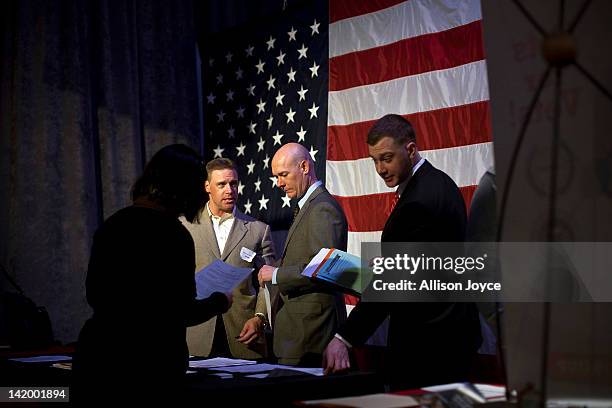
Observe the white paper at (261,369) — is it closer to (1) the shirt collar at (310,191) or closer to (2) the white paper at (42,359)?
(2) the white paper at (42,359)

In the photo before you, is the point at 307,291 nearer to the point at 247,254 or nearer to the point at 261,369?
the point at 247,254

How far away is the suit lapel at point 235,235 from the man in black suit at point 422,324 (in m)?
1.57

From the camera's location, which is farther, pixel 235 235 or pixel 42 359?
pixel 235 235

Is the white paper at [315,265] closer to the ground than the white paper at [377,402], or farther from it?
farther from it

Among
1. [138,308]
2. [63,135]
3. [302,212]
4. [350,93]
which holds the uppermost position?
[350,93]

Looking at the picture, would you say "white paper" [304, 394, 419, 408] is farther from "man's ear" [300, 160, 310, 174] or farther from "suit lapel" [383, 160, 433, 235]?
"man's ear" [300, 160, 310, 174]

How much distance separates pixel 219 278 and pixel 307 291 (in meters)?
0.87

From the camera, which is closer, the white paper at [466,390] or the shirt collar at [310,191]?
the white paper at [466,390]

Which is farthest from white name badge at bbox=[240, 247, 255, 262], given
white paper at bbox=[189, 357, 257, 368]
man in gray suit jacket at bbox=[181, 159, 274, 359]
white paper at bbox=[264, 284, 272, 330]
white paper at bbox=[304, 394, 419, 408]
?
white paper at bbox=[304, 394, 419, 408]

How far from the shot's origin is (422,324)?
2.16 metres

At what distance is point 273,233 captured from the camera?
4520 mm

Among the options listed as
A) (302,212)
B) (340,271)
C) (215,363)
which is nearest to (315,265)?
(340,271)

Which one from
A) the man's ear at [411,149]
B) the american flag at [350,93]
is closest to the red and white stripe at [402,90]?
the american flag at [350,93]

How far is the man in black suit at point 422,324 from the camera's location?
215 centimetres
